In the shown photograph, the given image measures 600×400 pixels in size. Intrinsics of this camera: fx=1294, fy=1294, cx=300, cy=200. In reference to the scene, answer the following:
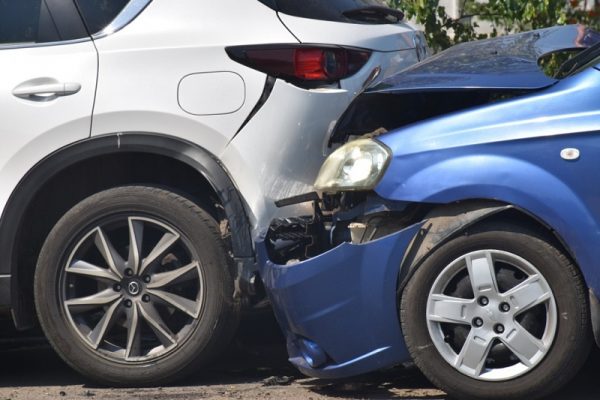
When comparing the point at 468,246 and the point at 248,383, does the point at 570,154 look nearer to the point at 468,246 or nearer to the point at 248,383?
the point at 468,246

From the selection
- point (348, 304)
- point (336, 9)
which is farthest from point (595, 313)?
point (336, 9)

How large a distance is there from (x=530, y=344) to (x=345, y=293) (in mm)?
694

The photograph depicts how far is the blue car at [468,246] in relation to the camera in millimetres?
4559

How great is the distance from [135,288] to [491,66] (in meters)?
1.71

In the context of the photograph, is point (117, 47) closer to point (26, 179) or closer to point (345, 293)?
point (26, 179)

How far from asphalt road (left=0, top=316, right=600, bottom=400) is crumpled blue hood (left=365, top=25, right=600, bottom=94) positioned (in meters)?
1.21

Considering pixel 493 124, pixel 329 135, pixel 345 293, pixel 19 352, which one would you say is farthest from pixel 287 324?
pixel 19 352

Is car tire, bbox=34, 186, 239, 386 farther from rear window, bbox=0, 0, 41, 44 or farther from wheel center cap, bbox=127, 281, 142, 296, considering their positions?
rear window, bbox=0, 0, 41, 44

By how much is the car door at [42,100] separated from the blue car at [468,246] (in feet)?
3.50

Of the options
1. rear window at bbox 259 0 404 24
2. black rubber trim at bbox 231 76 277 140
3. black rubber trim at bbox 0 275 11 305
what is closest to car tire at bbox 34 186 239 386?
black rubber trim at bbox 0 275 11 305

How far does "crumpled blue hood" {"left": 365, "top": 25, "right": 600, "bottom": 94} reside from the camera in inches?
187

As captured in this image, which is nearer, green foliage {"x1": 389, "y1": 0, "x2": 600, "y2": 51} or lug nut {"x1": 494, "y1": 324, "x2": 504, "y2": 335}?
lug nut {"x1": 494, "y1": 324, "x2": 504, "y2": 335}

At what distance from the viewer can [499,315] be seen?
4617mm

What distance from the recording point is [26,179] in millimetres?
5344
